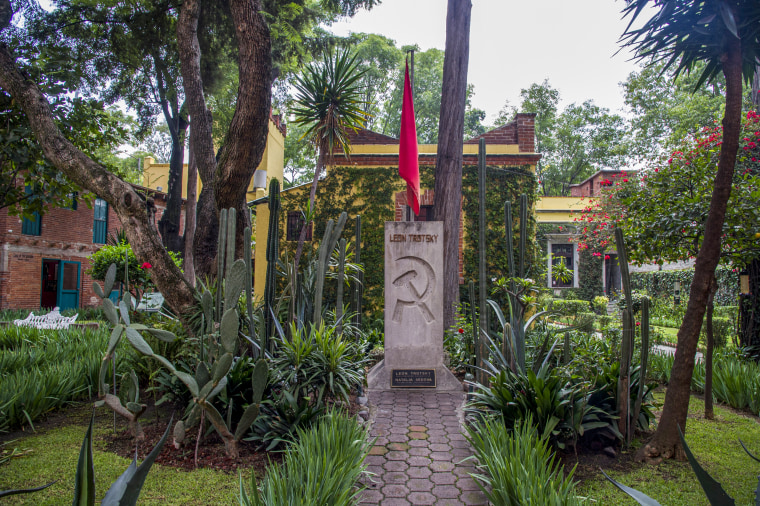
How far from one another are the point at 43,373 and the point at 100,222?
49.0ft

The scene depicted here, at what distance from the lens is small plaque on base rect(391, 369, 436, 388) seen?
5.61 m

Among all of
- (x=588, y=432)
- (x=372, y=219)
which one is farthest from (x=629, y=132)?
(x=588, y=432)

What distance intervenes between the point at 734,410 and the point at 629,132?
2139cm

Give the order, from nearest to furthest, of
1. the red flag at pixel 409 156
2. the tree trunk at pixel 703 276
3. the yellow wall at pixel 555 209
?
the tree trunk at pixel 703 276 < the red flag at pixel 409 156 < the yellow wall at pixel 555 209

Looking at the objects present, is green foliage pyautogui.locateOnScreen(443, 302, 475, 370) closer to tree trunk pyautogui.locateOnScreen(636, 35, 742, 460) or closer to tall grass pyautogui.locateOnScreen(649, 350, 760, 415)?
tall grass pyautogui.locateOnScreen(649, 350, 760, 415)

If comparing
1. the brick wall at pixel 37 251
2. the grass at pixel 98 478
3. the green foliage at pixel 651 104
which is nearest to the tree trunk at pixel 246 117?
the grass at pixel 98 478

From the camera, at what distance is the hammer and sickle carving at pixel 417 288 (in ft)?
19.2

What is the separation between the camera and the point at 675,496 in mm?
2748

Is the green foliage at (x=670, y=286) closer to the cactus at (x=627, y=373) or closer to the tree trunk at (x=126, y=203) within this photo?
the cactus at (x=627, y=373)

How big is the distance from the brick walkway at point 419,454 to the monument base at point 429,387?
0.31 m

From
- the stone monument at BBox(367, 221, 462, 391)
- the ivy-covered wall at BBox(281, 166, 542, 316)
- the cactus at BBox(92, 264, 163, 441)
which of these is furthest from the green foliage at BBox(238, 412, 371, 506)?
the ivy-covered wall at BBox(281, 166, 542, 316)

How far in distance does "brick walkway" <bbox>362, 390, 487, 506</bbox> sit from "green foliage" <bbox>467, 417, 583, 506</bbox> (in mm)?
244

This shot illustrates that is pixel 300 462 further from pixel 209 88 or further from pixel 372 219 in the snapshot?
pixel 209 88

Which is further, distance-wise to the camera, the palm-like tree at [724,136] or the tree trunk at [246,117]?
the tree trunk at [246,117]
